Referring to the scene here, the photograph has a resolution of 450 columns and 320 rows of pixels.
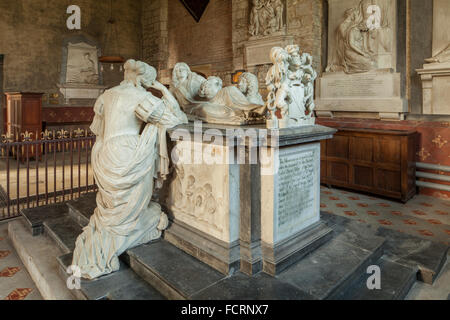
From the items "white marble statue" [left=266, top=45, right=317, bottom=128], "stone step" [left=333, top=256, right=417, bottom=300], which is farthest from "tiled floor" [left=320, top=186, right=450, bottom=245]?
"white marble statue" [left=266, top=45, right=317, bottom=128]

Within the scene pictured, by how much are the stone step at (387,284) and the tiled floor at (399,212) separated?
3.71 ft

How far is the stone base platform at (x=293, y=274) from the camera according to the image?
1.99 metres

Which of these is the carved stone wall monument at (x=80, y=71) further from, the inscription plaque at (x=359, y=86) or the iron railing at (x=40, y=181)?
the inscription plaque at (x=359, y=86)

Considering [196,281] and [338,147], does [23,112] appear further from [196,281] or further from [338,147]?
[196,281]

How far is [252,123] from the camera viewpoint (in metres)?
2.65

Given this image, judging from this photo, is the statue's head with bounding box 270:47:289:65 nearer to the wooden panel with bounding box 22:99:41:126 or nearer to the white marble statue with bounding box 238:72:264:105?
the white marble statue with bounding box 238:72:264:105

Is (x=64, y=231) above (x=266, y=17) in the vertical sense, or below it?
below

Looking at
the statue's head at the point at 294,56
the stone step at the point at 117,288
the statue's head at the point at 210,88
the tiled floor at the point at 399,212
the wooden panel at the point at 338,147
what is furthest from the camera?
the wooden panel at the point at 338,147

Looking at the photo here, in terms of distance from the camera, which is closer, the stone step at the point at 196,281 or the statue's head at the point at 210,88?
the stone step at the point at 196,281

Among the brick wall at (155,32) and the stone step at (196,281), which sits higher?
the brick wall at (155,32)

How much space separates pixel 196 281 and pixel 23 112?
692 centimetres

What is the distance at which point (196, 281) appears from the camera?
2.07 meters

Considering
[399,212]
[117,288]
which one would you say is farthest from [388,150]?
[117,288]

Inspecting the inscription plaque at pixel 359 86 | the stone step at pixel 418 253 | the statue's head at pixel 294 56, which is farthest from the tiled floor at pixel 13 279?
the inscription plaque at pixel 359 86
